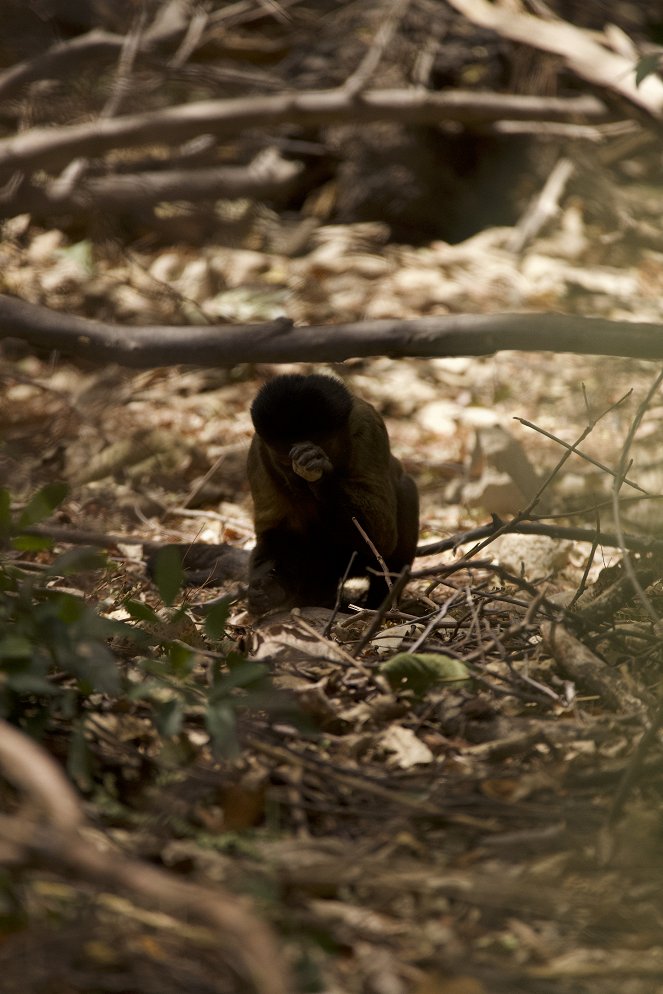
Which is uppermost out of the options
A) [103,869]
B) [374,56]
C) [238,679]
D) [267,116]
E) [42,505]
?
[374,56]

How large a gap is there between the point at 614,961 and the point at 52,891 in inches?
49.3

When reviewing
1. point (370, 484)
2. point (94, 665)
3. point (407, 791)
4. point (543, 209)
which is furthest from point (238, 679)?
point (543, 209)

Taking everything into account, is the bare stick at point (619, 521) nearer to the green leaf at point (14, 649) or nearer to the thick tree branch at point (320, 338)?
the thick tree branch at point (320, 338)

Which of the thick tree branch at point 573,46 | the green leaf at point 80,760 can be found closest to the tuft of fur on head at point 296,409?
the green leaf at point 80,760

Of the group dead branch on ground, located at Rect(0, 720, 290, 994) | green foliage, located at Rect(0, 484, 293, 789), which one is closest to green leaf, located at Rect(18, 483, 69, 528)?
green foliage, located at Rect(0, 484, 293, 789)

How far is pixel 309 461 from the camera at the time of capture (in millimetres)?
4754

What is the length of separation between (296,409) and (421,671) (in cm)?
→ 192

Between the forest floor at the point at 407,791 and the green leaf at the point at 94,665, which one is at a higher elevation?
the green leaf at the point at 94,665

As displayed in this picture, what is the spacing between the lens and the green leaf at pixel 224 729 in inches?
104

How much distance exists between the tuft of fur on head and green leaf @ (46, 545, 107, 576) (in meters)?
1.81

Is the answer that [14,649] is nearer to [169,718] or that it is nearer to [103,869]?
[169,718]

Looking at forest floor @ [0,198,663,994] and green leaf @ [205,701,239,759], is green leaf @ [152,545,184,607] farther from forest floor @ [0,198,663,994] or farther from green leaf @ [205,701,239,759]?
green leaf @ [205,701,239,759]

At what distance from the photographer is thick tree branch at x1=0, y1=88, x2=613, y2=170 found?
7.82 metres

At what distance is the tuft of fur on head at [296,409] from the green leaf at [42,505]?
1.68 metres
